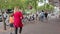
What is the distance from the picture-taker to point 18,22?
38.7 feet

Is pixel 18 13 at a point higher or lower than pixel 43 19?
higher

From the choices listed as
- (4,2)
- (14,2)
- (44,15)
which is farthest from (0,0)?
(44,15)

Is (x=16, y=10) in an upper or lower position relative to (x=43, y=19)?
upper

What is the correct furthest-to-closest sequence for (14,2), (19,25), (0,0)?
(14,2), (0,0), (19,25)

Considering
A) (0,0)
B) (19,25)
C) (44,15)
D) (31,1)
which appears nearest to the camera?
(19,25)

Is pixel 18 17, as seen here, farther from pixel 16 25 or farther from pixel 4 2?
pixel 4 2

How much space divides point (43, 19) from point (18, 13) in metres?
23.5

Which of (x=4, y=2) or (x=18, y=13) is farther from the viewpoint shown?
(x=4, y=2)

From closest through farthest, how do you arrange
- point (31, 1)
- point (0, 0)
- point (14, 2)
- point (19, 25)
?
1. point (19, 25)
2. point (0, 0)
3. point (14, 2)
4. point (31, 1)

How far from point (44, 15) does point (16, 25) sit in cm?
2248

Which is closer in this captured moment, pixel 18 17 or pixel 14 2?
pixel 18 17

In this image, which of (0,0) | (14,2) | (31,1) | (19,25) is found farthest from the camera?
(31,1)

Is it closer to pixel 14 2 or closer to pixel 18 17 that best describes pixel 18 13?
pixel 18 17

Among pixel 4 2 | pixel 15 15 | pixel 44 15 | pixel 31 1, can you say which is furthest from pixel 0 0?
pixel 31 1
